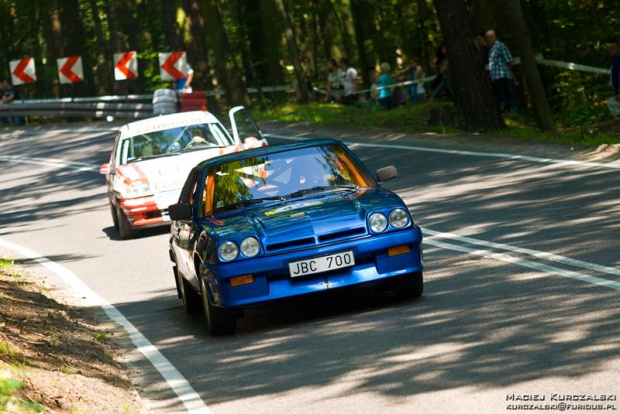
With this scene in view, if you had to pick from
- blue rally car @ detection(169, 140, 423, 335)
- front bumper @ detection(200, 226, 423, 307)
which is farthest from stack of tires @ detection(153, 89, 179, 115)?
front bumper @ detection(200, 226, 423, 307)

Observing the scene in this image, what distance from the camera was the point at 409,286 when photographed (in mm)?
10430

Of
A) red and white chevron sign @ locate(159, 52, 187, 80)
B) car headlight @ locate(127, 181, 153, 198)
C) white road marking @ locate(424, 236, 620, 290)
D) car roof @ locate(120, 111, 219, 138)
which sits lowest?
white road marking @ locate(424, 236, 620, 290)

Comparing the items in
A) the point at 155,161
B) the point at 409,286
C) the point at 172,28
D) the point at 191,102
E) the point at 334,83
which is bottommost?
the point at 409,286

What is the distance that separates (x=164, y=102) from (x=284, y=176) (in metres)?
22.4

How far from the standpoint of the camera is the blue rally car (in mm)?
9891

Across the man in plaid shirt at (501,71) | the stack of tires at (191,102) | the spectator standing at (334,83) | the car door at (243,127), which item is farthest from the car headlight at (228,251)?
the spectator standing at (334,83)

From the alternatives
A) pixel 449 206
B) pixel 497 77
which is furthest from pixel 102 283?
pixel 497 77

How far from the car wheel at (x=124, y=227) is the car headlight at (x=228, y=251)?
8.51 m

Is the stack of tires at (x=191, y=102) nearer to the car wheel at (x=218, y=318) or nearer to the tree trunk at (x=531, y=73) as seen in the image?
the tree trunk at (x=531, y=73)

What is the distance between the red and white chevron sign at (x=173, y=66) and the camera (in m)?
37.1

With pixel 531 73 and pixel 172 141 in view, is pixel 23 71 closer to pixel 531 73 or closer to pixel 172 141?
pixel 531 73

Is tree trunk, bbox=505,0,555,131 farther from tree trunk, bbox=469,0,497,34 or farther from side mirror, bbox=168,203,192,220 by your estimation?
side mirror, bbox=168,203,192,220

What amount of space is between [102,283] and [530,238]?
488 cm

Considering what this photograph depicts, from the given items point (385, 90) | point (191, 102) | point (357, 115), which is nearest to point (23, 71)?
point (191, 102)
